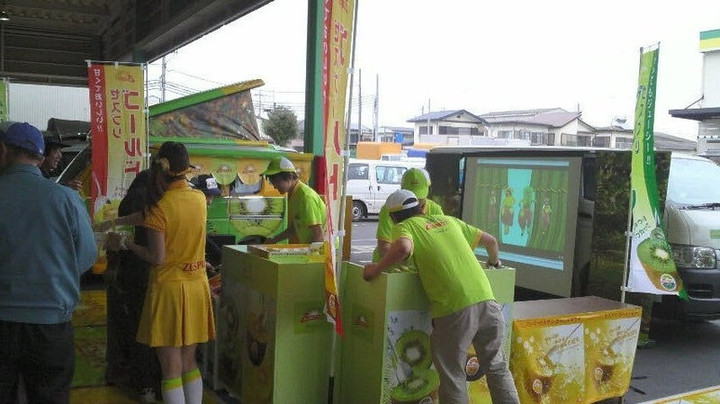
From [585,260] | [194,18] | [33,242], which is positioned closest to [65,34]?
[194,18]

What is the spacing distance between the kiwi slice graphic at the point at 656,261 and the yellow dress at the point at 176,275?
415 centimetres

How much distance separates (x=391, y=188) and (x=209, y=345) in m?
14.6

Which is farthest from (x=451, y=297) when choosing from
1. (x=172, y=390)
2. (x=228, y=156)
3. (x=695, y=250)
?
(x=228, y=156)

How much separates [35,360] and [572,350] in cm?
330

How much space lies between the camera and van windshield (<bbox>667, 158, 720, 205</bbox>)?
6891 mm

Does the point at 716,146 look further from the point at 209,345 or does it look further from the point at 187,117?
the point at 209,345

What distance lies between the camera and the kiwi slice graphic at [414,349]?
3.66 m

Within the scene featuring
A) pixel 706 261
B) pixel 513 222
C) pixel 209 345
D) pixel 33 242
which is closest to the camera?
pixel 33 242

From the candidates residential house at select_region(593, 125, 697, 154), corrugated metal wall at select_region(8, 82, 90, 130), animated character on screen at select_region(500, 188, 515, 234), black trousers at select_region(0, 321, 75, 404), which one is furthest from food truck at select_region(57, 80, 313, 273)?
residential house at select_region(593, 125, 697, 154)

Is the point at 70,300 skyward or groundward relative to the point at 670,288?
skyward

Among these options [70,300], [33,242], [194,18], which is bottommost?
[70,300]

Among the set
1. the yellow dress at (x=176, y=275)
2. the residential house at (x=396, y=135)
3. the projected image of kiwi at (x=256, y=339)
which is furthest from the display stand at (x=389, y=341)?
the residential house at (x=396, y=135)

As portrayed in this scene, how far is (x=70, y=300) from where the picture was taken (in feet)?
9.21

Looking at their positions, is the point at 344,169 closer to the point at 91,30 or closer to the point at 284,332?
the point at 284,332
